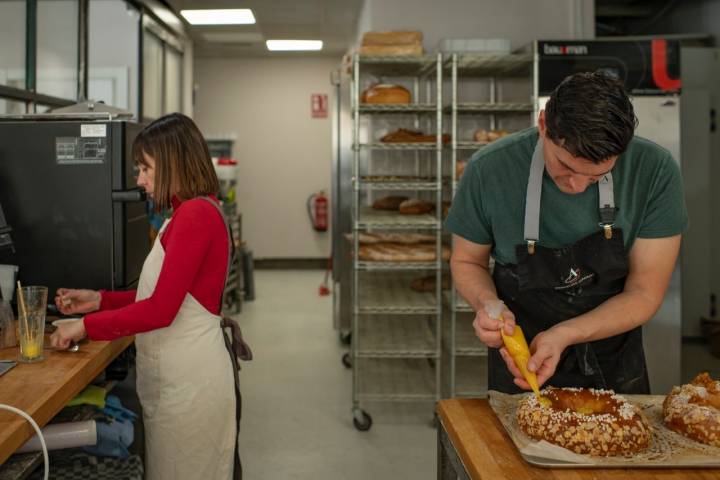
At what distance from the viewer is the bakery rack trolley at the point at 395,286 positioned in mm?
3823

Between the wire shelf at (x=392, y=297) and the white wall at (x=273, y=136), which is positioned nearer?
the wire shelf at (x=392, y=297)

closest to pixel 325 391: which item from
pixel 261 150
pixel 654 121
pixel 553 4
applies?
pixel 654 121

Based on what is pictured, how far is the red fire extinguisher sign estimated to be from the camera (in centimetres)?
990

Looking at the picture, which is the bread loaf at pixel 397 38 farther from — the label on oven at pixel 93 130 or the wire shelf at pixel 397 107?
the label on oven at pixel 93 130

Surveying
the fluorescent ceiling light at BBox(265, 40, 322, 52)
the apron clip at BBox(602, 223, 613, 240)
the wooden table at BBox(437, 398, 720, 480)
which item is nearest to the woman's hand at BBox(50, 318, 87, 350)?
the wooden table at BBox(437, 398, 720, 480)

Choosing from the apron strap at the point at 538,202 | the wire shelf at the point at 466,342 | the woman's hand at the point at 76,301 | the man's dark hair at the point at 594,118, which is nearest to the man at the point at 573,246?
the apron strap at the point at 538,202

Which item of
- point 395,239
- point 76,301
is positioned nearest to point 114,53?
point 395,239

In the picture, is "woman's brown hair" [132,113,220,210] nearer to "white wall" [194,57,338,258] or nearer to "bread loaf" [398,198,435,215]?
"bread loaf" [398,198,435,215]

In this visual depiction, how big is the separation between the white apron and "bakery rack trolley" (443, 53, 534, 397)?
1928mm

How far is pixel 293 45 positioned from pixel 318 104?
3.77 ft

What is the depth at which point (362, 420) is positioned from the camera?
3.94 metres

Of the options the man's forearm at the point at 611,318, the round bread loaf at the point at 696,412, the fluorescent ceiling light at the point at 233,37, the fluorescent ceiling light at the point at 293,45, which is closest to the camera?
the round bread loaf at the point at 696,412

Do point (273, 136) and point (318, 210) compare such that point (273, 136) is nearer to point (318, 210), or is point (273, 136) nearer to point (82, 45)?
point (318, 210)

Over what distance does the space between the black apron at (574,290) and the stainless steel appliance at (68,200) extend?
127 cm
